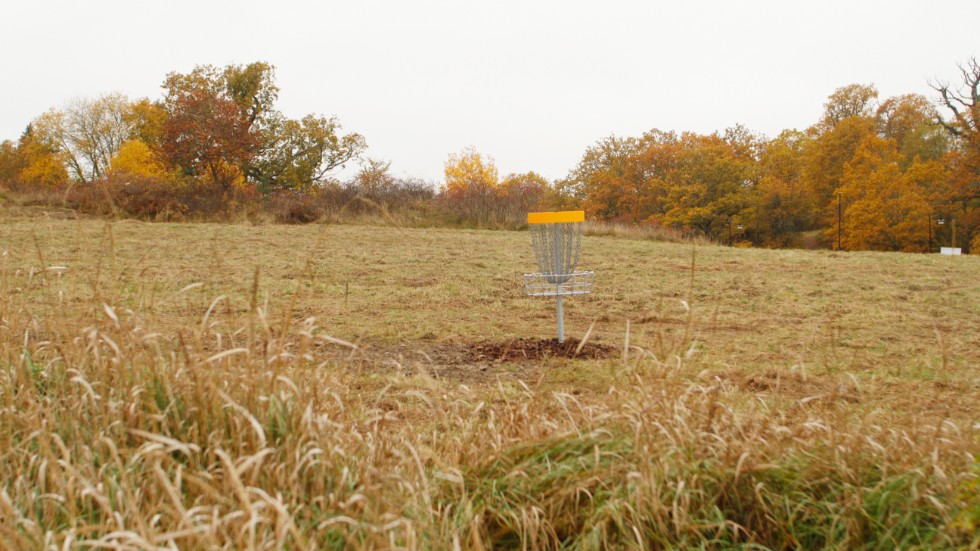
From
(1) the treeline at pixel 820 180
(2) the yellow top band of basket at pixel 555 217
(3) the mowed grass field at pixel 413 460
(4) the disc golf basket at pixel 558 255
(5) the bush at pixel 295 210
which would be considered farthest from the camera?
(1) the treeline at pixel 820 180

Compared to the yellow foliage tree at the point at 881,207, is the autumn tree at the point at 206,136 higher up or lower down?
higher up

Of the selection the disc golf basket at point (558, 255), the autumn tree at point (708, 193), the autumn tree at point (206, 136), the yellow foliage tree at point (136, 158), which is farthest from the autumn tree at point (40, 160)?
the disc golf basket at point (558, 255)

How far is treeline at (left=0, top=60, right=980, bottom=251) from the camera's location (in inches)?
808

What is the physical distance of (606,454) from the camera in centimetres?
238

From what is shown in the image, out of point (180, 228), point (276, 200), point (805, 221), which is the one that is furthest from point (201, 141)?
point (805, 221)

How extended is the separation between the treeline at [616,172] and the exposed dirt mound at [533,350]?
13.0 meters

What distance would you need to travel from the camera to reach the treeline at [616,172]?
808 inches

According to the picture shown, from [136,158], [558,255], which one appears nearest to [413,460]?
[558,255]

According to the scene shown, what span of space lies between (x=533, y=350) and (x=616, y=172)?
45.6 meters

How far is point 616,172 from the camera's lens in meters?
49.8

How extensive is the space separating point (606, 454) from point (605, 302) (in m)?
5.87

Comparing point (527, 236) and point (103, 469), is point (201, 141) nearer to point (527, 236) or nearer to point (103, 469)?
point (527, 236)

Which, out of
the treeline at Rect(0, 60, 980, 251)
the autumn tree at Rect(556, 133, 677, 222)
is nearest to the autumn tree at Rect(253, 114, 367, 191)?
the treeline at Rect(0, 60, 980, 251)

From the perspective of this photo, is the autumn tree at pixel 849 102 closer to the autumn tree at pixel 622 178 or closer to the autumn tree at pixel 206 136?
the autumn tree at pixel 622 178
